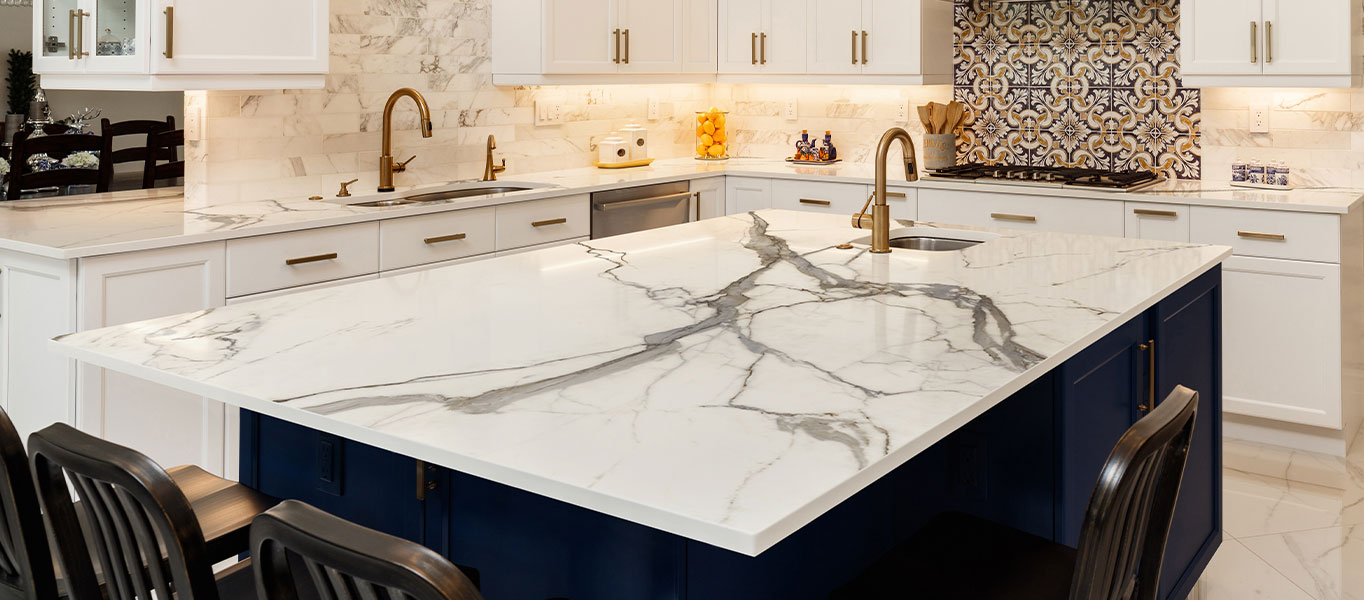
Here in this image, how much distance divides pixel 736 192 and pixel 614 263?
271 cm

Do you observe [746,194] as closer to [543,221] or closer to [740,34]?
[740,34]

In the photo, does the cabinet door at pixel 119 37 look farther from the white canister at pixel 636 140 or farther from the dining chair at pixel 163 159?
the white canister at pixel 636 140

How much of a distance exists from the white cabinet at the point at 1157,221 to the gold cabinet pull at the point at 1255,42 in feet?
1.97

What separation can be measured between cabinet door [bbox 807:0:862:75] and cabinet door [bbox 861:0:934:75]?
0.13 ft

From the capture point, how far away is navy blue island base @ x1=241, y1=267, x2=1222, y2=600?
1.55m

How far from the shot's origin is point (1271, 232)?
3973mm

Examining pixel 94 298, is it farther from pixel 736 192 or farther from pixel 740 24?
pixel 740 24

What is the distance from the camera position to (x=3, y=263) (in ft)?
10.3

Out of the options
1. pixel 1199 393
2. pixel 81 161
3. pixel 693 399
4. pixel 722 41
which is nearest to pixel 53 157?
pixel 81 161

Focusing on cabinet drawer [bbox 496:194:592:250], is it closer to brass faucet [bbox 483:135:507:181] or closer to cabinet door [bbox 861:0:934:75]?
brass faucet [bbox 483:135:507:181]

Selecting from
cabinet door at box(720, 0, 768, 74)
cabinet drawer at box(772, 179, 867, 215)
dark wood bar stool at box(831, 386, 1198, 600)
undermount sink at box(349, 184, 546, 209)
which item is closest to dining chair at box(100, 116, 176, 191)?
undermount sink at box(349, 184, 546, 209)

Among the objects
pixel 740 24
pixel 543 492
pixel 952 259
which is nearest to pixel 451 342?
pixel 543 492

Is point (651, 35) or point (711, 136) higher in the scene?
point (651, 35)

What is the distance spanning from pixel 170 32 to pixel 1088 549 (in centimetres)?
311
